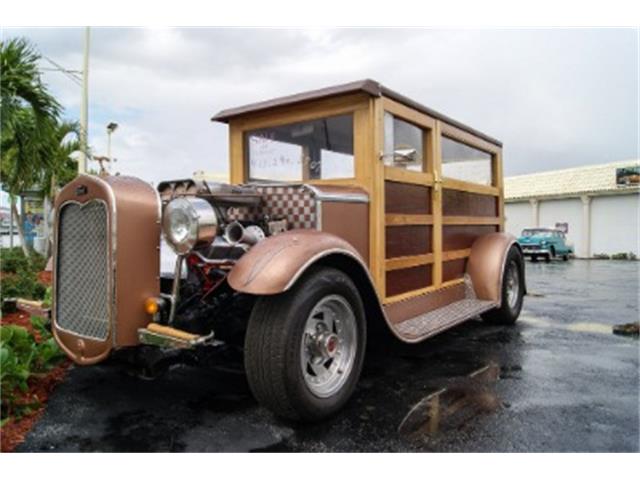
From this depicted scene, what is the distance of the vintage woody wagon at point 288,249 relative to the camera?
2.99m

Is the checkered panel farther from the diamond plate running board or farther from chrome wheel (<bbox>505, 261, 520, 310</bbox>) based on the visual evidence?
chrome wheel (<bbox>505, 261, 520, 310</bbox>)

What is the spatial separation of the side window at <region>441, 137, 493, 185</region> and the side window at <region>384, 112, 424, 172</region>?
1.62 ft

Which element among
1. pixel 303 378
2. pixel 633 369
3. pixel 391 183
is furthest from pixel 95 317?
pixel 633 369

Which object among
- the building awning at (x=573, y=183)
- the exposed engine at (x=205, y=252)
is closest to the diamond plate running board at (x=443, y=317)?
the exposed engine at (x=205, y=252)

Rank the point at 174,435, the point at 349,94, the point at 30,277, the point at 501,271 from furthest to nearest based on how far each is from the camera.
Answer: the point at 30,277 → the point at 501,271 → the point at 349,94 → the point at 174,435

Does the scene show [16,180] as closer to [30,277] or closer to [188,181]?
[30,277]

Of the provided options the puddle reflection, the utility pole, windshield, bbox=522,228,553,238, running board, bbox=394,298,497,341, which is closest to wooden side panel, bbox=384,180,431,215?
running board, bbox=394,298,497,341

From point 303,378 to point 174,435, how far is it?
796 millimetres

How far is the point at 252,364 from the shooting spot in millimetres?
2934

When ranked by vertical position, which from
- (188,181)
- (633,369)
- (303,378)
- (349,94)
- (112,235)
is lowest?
(633,369)

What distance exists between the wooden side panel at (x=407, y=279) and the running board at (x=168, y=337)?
76.1 inches

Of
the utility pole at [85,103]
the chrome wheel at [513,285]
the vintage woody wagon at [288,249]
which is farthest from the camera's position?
the utility pole at [85,103]

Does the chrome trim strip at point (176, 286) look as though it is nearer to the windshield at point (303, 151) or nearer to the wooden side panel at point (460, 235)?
the windshield at point (303, 151)

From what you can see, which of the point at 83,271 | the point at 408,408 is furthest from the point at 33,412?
the point at 408,408
